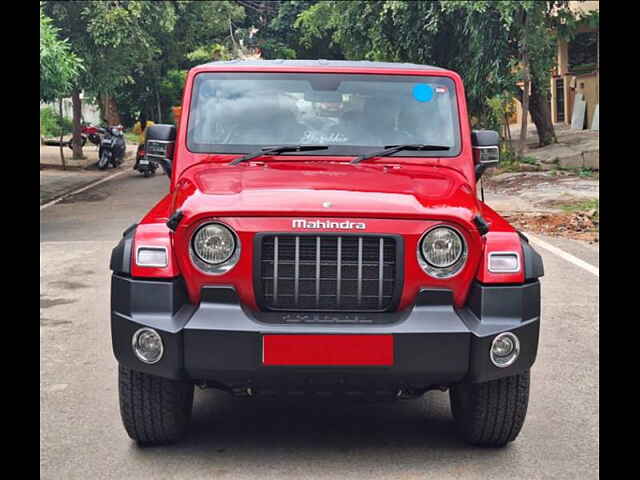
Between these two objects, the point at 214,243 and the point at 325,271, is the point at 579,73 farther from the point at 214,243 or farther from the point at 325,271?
the point at 214,243

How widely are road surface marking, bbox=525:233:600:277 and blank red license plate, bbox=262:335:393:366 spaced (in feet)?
22.4

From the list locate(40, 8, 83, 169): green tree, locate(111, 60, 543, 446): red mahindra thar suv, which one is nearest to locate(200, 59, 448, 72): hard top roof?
locate(111, 60, 543, 446): red mahindra thar suv

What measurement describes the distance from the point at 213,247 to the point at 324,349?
646 mm

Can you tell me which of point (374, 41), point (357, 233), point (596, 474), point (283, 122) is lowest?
point (596, 474)

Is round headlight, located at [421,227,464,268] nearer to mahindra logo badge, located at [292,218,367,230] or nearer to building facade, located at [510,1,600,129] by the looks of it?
mahindra logo badge, located at [292,218,367,230]

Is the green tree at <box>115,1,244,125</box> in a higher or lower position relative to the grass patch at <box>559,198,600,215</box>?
higher

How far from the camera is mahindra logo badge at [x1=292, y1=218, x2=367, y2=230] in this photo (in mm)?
4641

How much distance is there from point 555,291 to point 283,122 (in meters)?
4.74

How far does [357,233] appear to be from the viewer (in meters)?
4.65

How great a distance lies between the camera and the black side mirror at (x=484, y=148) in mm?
6039

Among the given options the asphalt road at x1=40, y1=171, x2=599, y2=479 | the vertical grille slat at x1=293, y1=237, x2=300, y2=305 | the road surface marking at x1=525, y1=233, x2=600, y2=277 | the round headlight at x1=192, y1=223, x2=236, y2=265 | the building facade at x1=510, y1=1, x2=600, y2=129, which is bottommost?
Result: the asphalt road at x1=40, y1=171, x2=599, y2=479
